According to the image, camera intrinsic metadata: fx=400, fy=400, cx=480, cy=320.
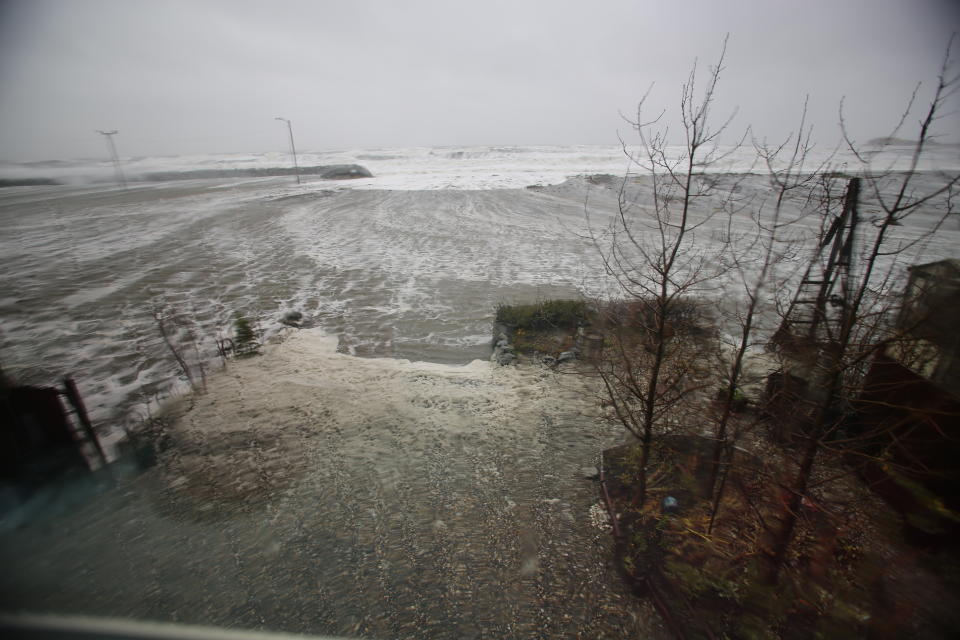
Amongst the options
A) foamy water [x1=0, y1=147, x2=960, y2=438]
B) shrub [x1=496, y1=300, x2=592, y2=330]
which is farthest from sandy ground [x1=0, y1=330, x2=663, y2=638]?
shrub [x1=496, y1=300, x2=592, y2=330]

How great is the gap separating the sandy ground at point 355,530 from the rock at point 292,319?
4030mm

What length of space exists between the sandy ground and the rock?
403cm

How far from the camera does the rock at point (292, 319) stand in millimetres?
11412

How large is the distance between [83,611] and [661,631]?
546 centimetres

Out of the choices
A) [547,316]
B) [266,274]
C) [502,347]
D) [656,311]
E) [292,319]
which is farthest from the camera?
[266,274]

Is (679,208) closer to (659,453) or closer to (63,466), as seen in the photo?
(659,453)

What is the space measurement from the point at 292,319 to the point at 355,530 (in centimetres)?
822

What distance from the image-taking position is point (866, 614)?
3.65 metres

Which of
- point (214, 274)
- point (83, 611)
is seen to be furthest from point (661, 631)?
point (214, 274)

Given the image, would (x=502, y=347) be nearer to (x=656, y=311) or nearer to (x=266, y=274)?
(x=656, y=311)

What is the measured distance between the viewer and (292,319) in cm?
1160

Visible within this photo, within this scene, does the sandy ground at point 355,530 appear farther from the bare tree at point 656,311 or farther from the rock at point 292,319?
the rock at point 292,319

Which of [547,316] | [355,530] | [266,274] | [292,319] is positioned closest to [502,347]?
[547,316]

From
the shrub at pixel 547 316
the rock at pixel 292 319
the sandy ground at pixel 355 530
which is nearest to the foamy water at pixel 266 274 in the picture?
the rock at pixel 292 319
